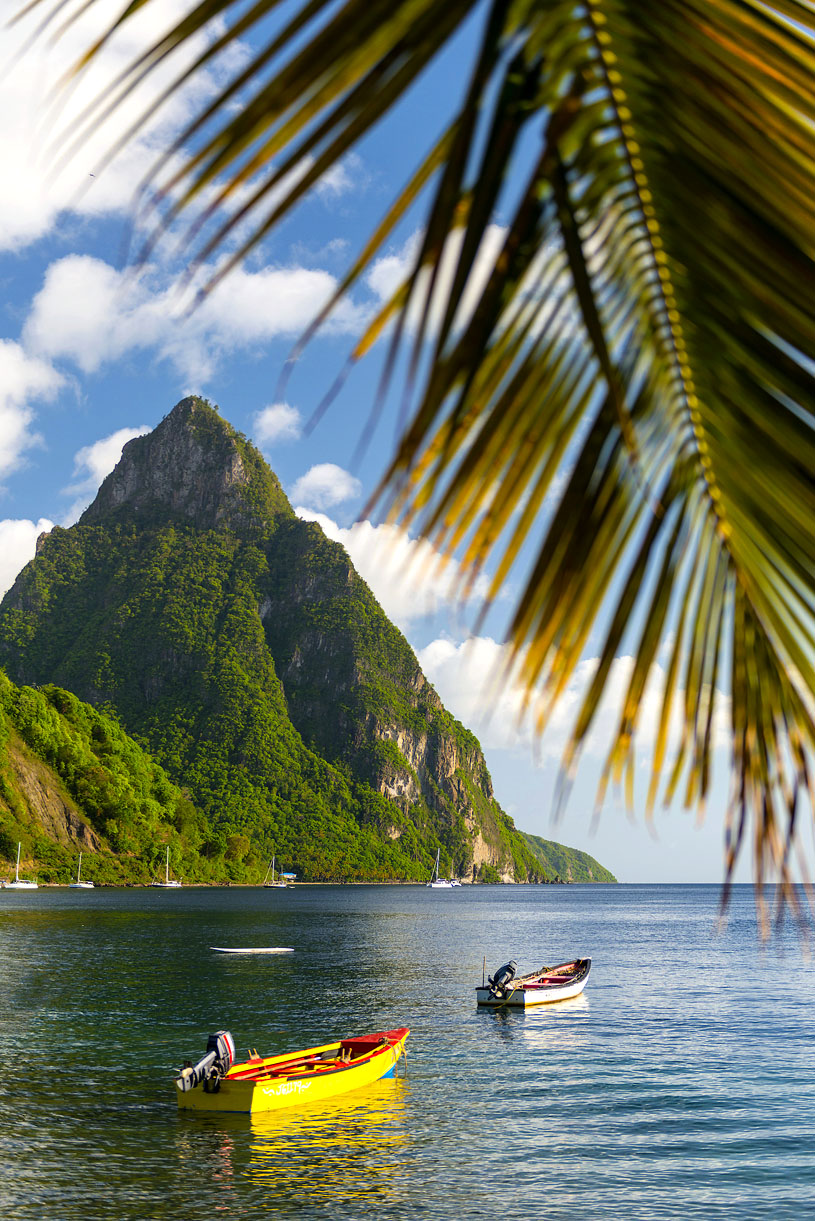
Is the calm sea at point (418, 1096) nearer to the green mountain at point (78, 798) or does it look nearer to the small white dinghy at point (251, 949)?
the small white dinghy at point (251, 949)

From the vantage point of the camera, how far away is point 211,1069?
2511cm

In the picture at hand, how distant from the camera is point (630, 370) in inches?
45.2

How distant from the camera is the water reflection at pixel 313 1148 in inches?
792

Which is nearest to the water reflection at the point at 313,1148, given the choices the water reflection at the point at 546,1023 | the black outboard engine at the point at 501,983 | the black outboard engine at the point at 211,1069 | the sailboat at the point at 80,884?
the black outboard engine at the point at 211,1069

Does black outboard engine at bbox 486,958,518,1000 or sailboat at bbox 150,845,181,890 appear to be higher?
black outboard engine at bbox 486,958,518,1000

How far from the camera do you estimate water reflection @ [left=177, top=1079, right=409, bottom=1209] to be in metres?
20.1

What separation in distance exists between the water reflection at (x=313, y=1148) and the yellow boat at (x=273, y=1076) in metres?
0.31

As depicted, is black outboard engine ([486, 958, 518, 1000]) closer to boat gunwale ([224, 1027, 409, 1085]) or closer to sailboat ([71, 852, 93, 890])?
boat gunwale ([224, 1027, 409, 1085])

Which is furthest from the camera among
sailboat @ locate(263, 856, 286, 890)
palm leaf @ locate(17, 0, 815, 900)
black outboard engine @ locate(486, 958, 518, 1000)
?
sailboat @ locate(263, 856, 286, 890)

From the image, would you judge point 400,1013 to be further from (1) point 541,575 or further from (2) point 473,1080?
(1) point 541,575

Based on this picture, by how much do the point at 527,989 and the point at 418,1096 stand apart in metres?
16.7

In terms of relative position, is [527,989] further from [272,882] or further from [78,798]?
[272,882]

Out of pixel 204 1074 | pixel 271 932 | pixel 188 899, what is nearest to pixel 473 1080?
pixel 204 1074

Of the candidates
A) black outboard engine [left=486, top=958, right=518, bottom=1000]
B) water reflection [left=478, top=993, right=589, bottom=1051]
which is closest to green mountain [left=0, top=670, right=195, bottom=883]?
black outboard engine [left=486, top=958, right=518, bottom=1000]
